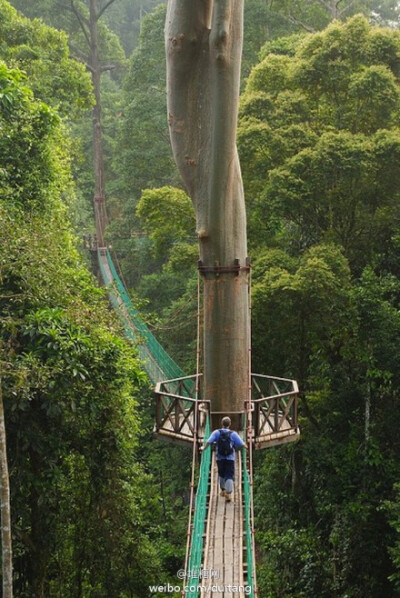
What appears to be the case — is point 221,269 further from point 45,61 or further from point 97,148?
point 97,148

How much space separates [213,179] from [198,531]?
10.7ft

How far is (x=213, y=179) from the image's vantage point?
23.0ft

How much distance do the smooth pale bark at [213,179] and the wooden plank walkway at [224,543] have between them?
1249mm

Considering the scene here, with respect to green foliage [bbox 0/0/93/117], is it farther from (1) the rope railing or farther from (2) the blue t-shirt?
(1) the rope railing

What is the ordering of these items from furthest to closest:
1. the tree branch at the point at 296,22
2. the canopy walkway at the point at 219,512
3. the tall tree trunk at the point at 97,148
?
the tall tree trunk at the point at 97,148 → the tree branch at the point at 296,22 → the canopy walkway at the point at 219,512

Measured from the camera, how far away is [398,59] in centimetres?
1089

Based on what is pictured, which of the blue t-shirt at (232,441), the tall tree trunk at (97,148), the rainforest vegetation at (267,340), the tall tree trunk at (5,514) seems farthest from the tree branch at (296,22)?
the tall tree trunk at (5,514)

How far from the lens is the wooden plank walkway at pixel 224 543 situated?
4715 mm

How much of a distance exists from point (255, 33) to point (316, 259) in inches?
407

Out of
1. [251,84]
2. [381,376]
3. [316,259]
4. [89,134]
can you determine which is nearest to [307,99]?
[251,84]

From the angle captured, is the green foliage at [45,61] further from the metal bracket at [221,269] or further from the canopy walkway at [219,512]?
the canopy walkway at [219,512]

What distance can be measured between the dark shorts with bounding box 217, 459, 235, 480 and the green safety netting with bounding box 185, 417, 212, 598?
12cm

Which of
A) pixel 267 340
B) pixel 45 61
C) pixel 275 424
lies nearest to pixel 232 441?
pixel 275 424

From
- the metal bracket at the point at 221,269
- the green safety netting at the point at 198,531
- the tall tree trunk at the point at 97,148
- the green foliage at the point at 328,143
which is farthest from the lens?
the tall tree trunk at the point at 97,148
